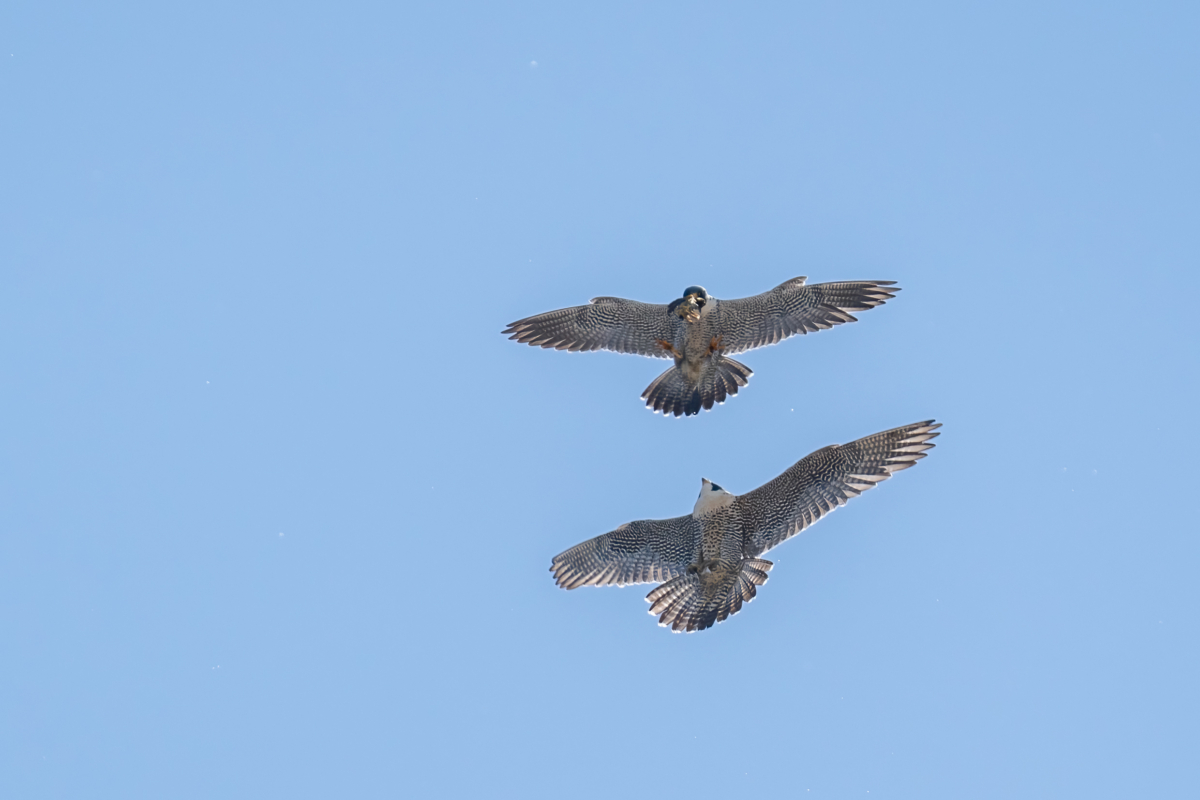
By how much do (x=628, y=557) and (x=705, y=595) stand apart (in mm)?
938

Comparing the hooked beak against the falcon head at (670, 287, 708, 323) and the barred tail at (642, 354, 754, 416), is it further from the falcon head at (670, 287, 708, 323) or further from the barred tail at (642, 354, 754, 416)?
the barred tail at (642, 354, 754, 416)

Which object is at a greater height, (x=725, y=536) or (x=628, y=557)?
(x=628, y=557)

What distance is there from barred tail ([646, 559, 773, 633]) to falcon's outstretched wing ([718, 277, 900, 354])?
2.20 m

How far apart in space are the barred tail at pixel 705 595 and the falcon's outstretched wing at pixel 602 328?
2418 millimetres

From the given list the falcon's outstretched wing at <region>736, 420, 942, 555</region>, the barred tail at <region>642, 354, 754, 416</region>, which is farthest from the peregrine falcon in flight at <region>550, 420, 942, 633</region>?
the barred tail at <region>642, 354, 754, 416</region>

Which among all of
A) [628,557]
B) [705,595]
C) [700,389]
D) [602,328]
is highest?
[602,328]

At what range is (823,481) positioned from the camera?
11.1 m

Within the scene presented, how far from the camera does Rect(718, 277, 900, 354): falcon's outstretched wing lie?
12062mm

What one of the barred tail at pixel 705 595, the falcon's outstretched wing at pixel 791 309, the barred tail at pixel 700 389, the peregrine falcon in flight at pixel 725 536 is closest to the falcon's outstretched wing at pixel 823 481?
the peregrine falcon in flight at pixel 725 536

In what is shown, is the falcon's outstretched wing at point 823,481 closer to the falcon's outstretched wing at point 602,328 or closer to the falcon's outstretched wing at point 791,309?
the falcon's outstretched wing at point 791,309

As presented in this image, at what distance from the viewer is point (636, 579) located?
1202 cm

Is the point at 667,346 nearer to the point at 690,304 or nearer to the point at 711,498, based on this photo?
the point at 690,304

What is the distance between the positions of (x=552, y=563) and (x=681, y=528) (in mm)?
1237

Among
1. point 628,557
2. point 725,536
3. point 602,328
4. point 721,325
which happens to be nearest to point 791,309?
point 721,325
